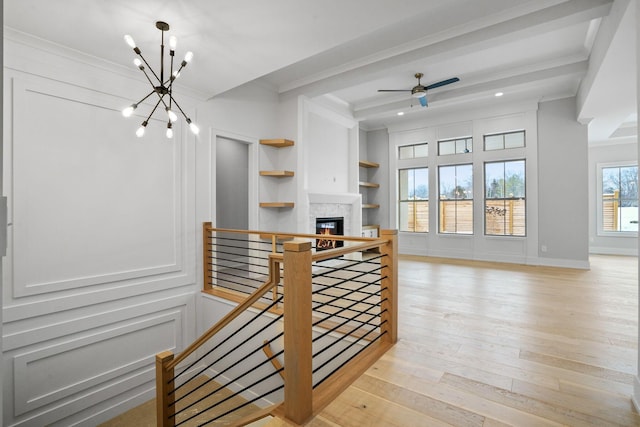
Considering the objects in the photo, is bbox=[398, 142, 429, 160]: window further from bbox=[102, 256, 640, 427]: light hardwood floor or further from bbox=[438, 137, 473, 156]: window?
bbox=[102, 256, 640, 427]: light hardwood floor

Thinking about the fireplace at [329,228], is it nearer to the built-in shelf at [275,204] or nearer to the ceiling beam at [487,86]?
the built-in shelf at [275,204]

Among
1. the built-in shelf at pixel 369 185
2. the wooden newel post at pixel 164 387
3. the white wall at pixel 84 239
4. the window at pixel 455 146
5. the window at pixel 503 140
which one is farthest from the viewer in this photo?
the built-in shelf at pixel 369 185

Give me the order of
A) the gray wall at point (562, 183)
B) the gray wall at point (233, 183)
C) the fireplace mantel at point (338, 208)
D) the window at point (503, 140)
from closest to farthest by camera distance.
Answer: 1. the gray wall at point (233, 183)
2. the fireplace mantel at point (338, 208)
3. the gray wall at point (562, 183)
4. the window at point (503, 140)

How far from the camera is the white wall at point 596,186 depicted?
24.1ft

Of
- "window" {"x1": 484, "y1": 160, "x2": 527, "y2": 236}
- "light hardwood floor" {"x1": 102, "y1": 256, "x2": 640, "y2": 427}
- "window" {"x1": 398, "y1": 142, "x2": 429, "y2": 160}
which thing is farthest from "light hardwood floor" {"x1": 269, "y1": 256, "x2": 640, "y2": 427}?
"window" {"x1": 398, "y1": 142, "x2": 429, "y2": 160}

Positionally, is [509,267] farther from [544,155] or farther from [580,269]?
[544,155]

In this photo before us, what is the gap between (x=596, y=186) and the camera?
25.5ft

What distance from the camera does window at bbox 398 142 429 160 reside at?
24.5 ft

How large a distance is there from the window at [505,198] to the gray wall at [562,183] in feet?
1.11

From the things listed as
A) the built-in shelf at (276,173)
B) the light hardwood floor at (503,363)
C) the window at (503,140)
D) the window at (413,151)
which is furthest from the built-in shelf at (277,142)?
the window at (503,140)

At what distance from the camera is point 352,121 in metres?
6.60

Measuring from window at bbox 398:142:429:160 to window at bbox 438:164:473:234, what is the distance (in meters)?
0.55

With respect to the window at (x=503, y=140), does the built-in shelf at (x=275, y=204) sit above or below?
below

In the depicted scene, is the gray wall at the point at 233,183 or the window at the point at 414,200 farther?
the window at the point at 414,200
